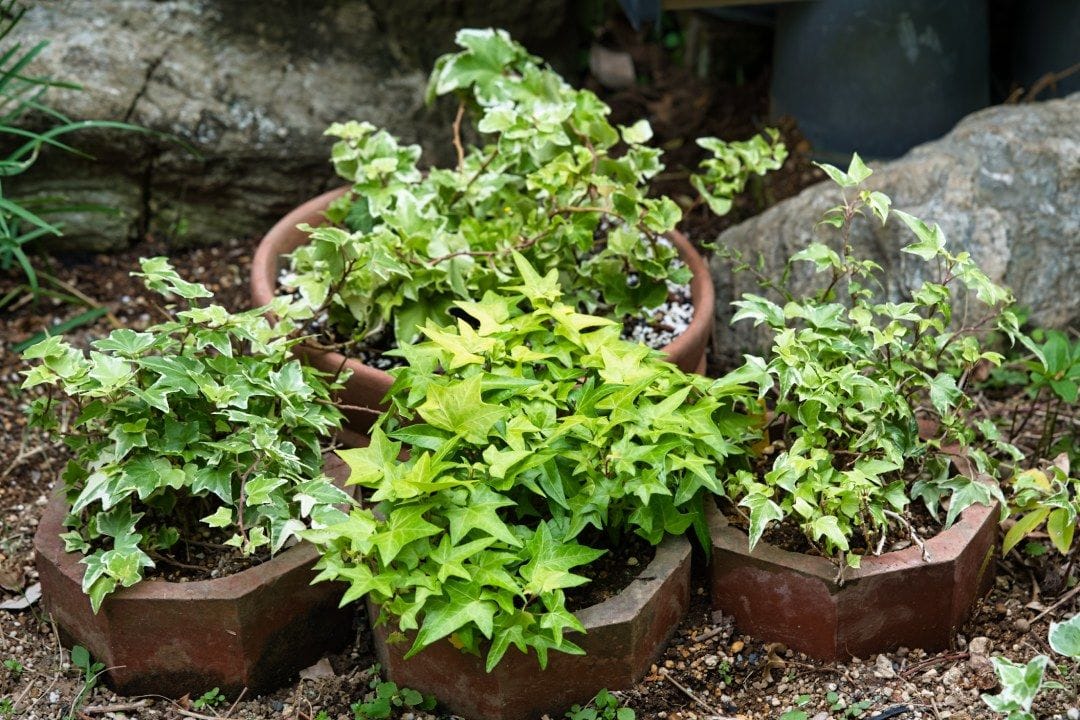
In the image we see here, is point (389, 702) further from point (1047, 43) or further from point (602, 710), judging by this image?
point (1047, 43)

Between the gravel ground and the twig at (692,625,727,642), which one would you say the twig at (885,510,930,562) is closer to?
the gravel ground

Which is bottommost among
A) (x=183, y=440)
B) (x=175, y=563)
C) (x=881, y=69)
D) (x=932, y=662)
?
(x=932, y=662)

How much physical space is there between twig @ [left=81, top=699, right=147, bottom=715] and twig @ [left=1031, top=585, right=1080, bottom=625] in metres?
1.82

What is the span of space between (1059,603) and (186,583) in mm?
1768

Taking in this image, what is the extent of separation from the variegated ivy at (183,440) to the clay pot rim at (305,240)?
0.77ft

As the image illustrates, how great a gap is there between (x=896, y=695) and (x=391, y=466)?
105 cm

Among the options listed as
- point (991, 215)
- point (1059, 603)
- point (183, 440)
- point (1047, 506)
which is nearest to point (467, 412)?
point (183, 440)

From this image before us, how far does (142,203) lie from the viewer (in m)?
3.82

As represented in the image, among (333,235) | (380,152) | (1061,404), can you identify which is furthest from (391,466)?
(1061,404)

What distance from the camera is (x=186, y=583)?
2334mm

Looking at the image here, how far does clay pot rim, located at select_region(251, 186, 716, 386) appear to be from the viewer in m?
2.80

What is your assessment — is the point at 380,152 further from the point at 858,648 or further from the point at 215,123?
the point at 858,648

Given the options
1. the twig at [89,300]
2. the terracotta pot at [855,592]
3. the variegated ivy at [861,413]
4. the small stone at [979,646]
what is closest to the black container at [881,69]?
the variegated ivy at [861,413]

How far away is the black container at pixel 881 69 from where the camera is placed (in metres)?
3.79
